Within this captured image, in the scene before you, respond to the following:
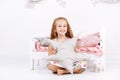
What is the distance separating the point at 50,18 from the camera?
71.4 inches

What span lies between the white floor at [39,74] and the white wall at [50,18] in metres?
0.11

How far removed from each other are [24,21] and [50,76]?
0.48 m

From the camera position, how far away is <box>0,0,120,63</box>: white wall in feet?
5.95

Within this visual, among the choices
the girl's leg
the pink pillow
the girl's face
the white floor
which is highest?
the girl's face

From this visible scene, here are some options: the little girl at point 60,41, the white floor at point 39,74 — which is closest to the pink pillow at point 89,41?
the little girl at point 60,41

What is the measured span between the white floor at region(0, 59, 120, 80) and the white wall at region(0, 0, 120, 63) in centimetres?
11

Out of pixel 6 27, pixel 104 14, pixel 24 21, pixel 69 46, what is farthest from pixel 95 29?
pixel 6 27

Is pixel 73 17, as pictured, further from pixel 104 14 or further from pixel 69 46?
pixel 69 46

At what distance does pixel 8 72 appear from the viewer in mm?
1577

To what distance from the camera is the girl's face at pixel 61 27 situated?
63.0 inches

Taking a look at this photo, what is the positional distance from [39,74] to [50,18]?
418mm

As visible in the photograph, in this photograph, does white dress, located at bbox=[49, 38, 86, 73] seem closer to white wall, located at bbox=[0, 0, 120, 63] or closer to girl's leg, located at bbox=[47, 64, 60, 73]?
girl's leg, located at bbox=[47, 64, 60, 73]

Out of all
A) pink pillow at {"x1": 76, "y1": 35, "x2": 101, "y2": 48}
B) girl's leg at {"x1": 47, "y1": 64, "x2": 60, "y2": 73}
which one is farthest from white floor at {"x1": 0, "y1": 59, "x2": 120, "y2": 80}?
pink pillow at {"x1": 76, "y1": 35, "x2": 101, "y2": 48}

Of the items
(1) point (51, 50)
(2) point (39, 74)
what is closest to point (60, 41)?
(1) point (51, 50)
